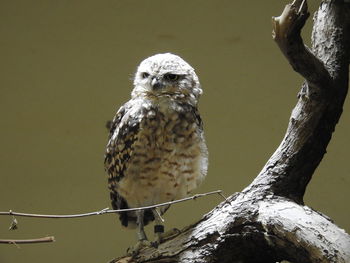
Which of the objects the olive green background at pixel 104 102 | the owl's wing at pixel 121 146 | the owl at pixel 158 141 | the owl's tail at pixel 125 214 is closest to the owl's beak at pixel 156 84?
the owl at pixel 158 141

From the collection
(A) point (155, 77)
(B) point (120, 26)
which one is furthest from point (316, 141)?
(B) point (120, 26)

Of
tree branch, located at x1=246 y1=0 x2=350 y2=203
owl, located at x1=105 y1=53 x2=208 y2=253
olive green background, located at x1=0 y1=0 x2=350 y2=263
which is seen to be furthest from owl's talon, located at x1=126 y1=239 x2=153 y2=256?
olive green background, located at x1=0 y1=0 x2=350 y2=263

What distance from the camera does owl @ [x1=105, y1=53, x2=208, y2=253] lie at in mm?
2252

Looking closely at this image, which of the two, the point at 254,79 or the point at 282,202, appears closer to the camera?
the point at 282,202

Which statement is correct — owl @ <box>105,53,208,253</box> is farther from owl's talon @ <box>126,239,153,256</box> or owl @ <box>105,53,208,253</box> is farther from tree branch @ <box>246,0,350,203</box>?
tree branch @ <box>246,0,350,203</box>

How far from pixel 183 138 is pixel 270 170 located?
1.41ft

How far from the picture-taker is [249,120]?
351 cm

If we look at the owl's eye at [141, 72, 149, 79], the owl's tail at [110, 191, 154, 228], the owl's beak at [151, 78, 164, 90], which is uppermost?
the owl's eye at [141, 72, 149, 79]

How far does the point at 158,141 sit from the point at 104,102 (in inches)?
53.8

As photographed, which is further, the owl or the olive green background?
the olive green background

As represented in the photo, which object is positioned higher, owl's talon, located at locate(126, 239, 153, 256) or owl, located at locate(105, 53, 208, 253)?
owl, located at locate(105, 53, 208, 253)

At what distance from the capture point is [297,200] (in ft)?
6.32

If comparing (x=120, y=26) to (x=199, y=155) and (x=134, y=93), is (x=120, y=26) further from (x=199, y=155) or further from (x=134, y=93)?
(x=199, y=155)

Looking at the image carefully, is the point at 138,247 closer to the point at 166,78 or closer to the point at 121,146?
the point at 121,146
